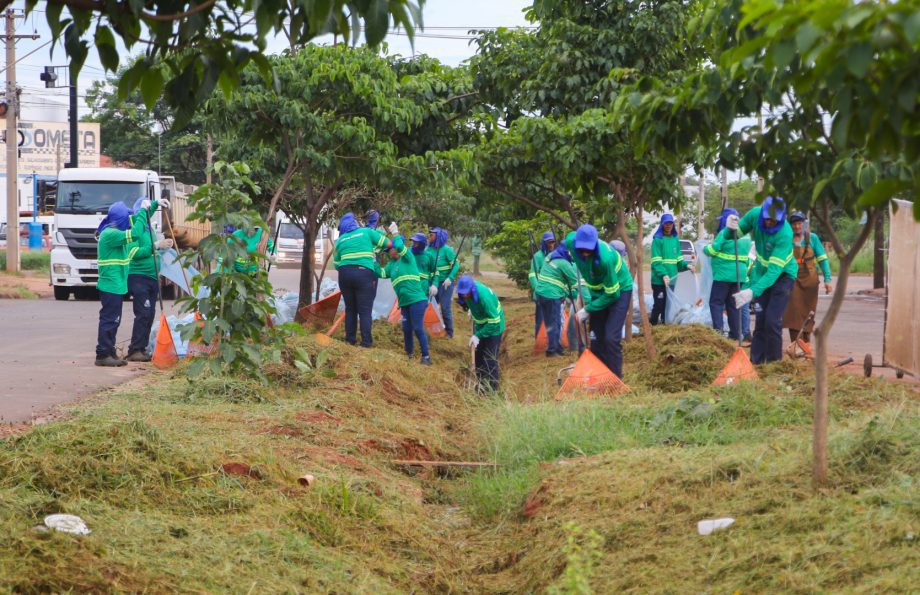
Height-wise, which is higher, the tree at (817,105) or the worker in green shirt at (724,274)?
the tree at (817,105)

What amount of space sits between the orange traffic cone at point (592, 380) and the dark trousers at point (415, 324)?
388 cm

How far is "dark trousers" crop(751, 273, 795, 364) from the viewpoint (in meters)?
10.6

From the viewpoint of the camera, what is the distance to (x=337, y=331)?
48.8 ft

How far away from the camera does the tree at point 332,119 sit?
1270 centimetres

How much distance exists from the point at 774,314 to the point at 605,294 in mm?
1843

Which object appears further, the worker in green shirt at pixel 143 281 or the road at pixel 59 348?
the worker in green shirt at pixel 143 281

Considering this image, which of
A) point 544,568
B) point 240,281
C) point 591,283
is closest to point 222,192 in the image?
point 240,281

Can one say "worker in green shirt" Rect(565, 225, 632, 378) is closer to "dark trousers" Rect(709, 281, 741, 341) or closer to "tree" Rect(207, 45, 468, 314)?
"tree" Rect(207, 45, 468, 314)

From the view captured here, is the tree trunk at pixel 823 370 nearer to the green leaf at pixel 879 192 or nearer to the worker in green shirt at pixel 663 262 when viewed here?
the green leaf at pixel 879 192

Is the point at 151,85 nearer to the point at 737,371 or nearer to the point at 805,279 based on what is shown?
the point at 737,371

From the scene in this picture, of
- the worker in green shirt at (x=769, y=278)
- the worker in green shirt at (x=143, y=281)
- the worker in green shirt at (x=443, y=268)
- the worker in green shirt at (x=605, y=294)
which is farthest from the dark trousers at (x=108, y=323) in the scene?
the worker in green shirt at (x=769, y=278)

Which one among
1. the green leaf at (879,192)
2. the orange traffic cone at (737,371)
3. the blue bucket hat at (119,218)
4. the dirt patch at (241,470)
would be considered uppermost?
the blue bucket hat at (119,218)


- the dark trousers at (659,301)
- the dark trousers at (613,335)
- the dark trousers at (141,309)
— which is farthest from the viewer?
the dark trousers at (659,301)

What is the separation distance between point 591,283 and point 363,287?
12.7 ft
